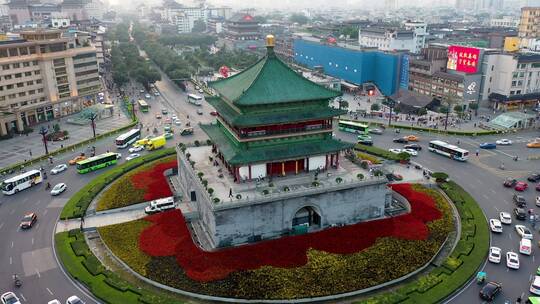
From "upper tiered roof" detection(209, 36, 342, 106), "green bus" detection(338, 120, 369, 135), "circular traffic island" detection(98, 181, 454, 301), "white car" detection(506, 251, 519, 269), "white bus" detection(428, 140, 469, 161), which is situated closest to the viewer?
"circular traffic island" detection(98, 181, 454, 301)

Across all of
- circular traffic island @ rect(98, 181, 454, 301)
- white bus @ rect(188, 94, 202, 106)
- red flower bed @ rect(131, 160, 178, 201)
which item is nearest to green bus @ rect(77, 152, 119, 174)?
red flower bed @ rect(131, 160, 178, 201)

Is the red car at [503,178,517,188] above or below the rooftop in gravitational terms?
below

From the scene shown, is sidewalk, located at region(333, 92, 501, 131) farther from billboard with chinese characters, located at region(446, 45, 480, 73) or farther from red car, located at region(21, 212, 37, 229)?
red car, located at region(21, 212, 37, 229)

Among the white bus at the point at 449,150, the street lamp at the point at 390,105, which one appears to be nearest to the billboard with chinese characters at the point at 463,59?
the street lamp at the point at 390,105

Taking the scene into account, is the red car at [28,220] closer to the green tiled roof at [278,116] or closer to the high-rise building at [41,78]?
the green tiled roof at [278,116]

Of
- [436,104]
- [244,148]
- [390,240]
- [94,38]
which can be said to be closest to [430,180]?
[390,240]

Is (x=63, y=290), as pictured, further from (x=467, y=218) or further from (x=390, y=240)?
(x=467, y=218)

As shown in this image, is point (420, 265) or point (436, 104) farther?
point (436, 104)
